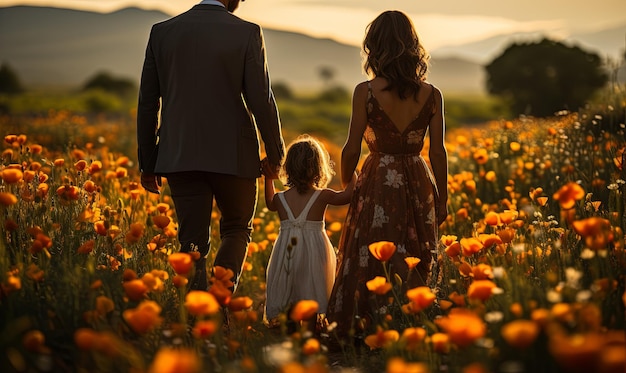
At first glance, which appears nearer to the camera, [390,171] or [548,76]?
[390,171]

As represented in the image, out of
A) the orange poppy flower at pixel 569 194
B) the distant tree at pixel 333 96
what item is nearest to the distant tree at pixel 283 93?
the distant tree at pixel 333 96

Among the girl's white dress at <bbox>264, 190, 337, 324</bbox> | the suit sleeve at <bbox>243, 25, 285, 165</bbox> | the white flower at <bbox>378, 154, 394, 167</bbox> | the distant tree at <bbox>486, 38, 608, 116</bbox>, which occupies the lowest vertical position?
the girl's white dress at <bbox>264, 190, 337, 324</bbox>

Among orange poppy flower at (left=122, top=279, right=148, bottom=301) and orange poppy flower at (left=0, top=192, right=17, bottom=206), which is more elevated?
orange poppy flower at (left=0, top=192, right=17, bottom=206)

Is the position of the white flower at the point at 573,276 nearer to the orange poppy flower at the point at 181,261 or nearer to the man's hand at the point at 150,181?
the orange poppy flower at the point at 181,261

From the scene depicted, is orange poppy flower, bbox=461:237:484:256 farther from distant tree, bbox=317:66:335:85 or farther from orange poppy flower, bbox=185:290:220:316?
distant tree, bbox=317:66:335:85

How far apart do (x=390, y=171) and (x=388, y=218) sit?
264 mm

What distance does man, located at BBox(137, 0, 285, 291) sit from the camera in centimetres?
448

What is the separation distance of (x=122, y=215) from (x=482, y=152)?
8.75 feet

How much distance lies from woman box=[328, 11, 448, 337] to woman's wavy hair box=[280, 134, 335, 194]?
0.15 meters

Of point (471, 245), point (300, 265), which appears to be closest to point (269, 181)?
point (300, 265)

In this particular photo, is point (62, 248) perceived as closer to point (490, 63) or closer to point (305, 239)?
point (305, 239)

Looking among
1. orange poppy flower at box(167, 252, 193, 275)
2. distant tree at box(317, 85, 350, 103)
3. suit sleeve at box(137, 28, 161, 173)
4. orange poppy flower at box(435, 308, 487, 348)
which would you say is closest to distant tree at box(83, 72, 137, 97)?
distant tree at box(317, 85, 350, 103)

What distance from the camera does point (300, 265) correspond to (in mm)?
4602

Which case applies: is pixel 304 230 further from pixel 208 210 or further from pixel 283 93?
pixel 283 93
